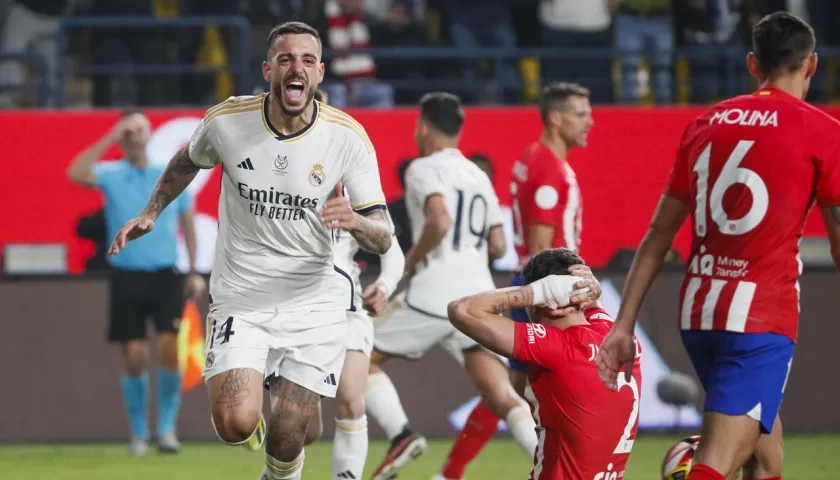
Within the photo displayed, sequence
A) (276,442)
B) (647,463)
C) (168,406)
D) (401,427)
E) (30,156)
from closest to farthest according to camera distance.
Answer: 1. (276,442)
2. (401,427)
3. (647,463)
4. (168,406)
5. (30,156)

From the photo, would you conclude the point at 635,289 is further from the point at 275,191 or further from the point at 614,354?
the point at 275,191

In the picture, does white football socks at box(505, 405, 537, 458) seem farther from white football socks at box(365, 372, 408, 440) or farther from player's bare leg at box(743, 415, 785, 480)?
player's bare leg at box(743, 415, 785, 480)

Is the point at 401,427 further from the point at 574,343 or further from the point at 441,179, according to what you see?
the point at 574,343

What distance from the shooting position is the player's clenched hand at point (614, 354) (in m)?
4.93

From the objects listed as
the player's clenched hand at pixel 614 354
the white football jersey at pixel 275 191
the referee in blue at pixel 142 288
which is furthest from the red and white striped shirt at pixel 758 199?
the referee in blue at pixel 142 288

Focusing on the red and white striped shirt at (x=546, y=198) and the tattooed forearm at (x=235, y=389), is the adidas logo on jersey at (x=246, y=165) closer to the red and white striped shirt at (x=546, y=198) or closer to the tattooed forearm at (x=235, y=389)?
the tattooed forearm at (x=235, y=389)

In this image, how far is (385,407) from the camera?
27.1ft

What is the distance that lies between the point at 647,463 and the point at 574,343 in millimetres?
5216

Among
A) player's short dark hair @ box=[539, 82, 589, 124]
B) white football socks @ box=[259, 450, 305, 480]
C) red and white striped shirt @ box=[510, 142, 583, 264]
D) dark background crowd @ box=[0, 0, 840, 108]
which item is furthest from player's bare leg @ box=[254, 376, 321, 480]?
dark background crowd @ box=[0, 0, 840, 108]

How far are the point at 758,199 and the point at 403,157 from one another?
813cm

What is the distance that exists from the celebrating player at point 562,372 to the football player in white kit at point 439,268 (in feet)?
9.34

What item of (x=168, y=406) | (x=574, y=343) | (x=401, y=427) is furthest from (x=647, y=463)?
(x=574, y=343)

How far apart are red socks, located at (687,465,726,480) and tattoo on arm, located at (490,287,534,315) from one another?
2.89 feet

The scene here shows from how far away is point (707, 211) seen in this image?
16.6 feet
